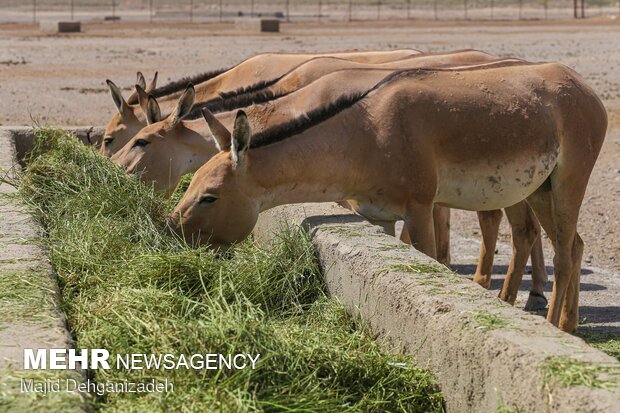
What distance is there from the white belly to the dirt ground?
1312 mm

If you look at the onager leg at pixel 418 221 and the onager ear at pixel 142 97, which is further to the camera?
the onager ear at pixel 142 97

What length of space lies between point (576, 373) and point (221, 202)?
3.76 meters

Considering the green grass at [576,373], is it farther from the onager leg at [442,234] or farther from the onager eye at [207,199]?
the onager leg at [442,234]

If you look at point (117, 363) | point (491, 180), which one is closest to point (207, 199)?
point (491, 180)

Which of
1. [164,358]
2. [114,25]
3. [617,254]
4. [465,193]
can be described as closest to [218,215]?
[465,193]

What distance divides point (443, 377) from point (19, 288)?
213cm

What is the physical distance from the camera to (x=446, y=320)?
5.38 m

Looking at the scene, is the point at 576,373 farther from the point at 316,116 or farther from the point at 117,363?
the point at 316,116

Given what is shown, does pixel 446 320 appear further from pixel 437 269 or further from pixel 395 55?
pixel 395 55

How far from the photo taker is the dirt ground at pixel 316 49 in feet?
39.7

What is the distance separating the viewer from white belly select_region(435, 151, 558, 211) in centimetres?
829

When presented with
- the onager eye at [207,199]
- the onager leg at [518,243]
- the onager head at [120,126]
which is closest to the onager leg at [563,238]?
the onager leg at [518,243]

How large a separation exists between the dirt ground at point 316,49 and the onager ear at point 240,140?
3212 millimetres

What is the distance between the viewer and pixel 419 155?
7957 mm
